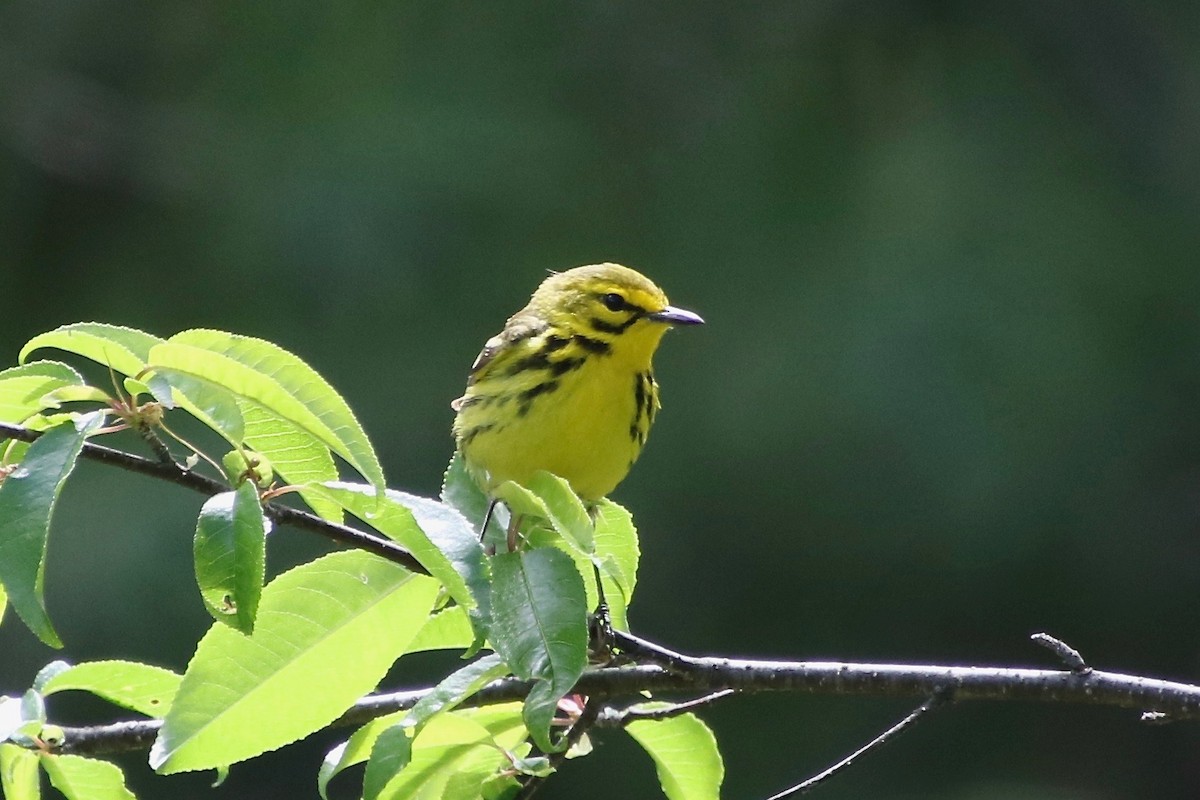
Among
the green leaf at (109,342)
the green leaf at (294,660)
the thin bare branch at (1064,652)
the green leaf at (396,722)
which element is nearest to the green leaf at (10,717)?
the green leaf at (294,660)

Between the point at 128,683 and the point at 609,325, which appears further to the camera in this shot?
the point at 609,325

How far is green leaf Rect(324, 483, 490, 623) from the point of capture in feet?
5.05

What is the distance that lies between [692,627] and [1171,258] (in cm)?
233

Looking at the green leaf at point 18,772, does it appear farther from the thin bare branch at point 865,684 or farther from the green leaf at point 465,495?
the green leaf at point 465,495

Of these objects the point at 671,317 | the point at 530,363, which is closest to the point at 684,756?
the point at 530,363

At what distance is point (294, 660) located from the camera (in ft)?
5.58

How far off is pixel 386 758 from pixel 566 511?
0.32 meters

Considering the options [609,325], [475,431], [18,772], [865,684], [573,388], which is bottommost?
[18,772]

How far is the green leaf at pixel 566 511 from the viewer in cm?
160

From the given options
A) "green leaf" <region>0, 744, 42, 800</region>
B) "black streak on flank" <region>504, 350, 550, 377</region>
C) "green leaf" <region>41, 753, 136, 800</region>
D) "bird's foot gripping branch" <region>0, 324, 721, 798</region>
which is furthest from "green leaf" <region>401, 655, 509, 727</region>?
"black streak on flank" <region>504, 350, 550, 377</region>

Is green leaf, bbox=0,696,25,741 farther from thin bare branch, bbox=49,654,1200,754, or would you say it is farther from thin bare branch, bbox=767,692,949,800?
thin bare branch, bbox=767,692,949,800

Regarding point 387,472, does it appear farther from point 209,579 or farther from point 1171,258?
point 209,579

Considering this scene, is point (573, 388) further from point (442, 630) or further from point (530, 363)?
point (442, 630)

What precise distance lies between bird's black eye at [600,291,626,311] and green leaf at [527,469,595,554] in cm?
140
